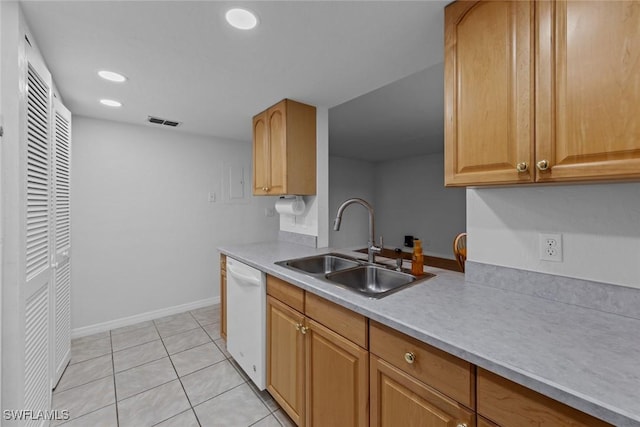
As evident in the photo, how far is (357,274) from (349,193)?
4.07 metres

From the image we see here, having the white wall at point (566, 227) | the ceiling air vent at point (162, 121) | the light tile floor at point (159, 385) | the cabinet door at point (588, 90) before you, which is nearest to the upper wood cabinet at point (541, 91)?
the cabinet door at point (588, 90)

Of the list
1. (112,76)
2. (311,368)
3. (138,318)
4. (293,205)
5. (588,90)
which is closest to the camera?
(588,90)

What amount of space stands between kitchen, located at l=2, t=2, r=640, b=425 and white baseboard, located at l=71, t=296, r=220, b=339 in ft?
0.04

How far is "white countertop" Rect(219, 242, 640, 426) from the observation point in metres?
0.60

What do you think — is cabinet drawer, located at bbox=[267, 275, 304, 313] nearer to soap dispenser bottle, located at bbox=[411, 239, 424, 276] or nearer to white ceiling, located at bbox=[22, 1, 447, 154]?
soap dispenser bottle, located at bbox=[411, 239, 424, 276]

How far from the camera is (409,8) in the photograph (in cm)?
117

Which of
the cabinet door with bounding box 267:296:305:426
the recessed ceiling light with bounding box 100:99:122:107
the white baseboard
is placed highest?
the recessed ceiling light with bounding box 100:99:122:107

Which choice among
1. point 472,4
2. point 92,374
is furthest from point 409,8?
point 92,374

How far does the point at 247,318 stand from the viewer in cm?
187

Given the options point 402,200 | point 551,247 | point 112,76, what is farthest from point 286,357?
point 402,200

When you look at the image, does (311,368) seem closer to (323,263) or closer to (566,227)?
(323,263)

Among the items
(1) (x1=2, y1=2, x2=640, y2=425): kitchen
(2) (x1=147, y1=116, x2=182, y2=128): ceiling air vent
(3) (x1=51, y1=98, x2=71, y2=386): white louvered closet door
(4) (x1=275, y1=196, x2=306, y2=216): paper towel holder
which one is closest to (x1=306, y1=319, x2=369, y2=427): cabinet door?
(1) (x1=2, y1=2, x2=640, y2=425): kitchen

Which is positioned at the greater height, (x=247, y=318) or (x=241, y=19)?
(x=241, y=19)

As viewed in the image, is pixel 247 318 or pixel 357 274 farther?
pixel 247 318
